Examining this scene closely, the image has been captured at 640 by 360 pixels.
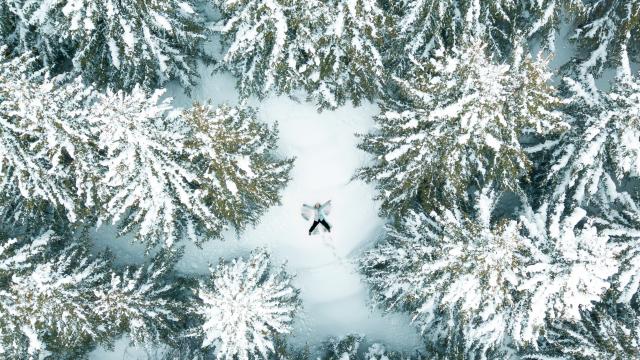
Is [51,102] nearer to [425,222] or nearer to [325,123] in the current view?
[325,123]

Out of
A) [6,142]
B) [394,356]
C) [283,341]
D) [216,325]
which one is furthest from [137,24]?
[394,356]

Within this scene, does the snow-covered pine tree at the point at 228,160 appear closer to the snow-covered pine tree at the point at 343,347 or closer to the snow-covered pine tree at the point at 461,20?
the snow-covered pine tree at the point at 461,20

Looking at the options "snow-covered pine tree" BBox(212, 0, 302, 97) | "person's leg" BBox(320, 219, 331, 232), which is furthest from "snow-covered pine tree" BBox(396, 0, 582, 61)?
"person's leg" BBox(320, 219, 331, 232)

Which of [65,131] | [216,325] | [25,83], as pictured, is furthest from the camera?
[216,325]

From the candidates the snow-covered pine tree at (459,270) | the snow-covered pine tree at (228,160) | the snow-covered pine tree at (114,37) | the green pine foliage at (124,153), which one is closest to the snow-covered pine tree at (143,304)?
the green pine foliage at (124,153)

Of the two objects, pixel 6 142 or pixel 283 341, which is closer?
pixel 6 142

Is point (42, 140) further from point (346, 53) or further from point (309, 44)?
point (346, 53)

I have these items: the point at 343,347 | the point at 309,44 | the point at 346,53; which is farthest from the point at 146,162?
the point at 343,347
